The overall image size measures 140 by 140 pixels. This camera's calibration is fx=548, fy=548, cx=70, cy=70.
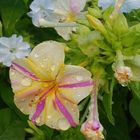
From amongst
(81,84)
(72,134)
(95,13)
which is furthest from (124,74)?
(72,134)

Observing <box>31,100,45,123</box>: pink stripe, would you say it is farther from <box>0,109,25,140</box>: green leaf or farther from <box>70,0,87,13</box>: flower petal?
<box>0,109,25,140</box>: green leaf

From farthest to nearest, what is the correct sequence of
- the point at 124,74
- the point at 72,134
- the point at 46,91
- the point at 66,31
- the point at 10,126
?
the point at 10,126, the point at 72,134, the point at 66,31, the point at 46,91, the point at 124,74

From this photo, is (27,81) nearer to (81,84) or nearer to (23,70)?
(23,70)

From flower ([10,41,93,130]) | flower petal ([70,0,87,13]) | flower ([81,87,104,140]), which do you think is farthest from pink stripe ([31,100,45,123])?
flower petal ([70,0,87,13])

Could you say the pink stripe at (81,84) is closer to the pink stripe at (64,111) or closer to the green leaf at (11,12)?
the pink stripe at (64,111)

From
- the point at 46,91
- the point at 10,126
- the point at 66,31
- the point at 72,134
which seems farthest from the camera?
the point at 10,126

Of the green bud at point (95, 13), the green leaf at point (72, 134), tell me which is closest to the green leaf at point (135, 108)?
the green leaf at point (72, 134)
